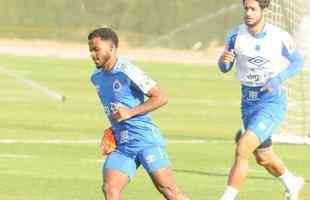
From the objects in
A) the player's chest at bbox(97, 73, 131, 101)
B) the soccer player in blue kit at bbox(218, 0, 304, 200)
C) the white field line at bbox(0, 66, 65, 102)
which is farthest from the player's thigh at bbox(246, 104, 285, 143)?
the white field line at bbox(0, 66, 65, 102)

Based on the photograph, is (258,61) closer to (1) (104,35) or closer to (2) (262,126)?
(2) (262,126)

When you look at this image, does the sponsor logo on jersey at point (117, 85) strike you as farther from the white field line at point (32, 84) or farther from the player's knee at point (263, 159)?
the white field line at point (32, 84)

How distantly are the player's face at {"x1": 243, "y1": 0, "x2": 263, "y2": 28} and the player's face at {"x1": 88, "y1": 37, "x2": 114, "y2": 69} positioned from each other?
2665mm

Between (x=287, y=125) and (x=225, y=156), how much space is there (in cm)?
379

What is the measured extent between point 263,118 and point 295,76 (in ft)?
32.3

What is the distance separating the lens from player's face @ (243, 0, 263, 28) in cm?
1355

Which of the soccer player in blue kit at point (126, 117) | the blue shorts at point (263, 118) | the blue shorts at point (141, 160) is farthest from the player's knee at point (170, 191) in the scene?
the blue shorts at point (263, 118)

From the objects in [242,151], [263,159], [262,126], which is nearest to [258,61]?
[262,126]

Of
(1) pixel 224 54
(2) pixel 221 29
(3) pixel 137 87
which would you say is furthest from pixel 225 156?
(2) pixel 221 29

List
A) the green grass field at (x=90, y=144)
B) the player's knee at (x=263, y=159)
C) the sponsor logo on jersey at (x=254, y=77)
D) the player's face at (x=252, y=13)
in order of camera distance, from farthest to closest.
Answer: the green grass field at (x=90, y=144)
the player's knee at (x=263, y=159)
the sponsor logo on jersey at (x=254, y=77)
the player's face at (x=252, y=13)

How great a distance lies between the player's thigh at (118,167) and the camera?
11.3 metres

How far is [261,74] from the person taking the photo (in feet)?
46.1

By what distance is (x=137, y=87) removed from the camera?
11.4 metres

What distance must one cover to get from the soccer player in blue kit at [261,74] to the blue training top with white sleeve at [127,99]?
2.17m
